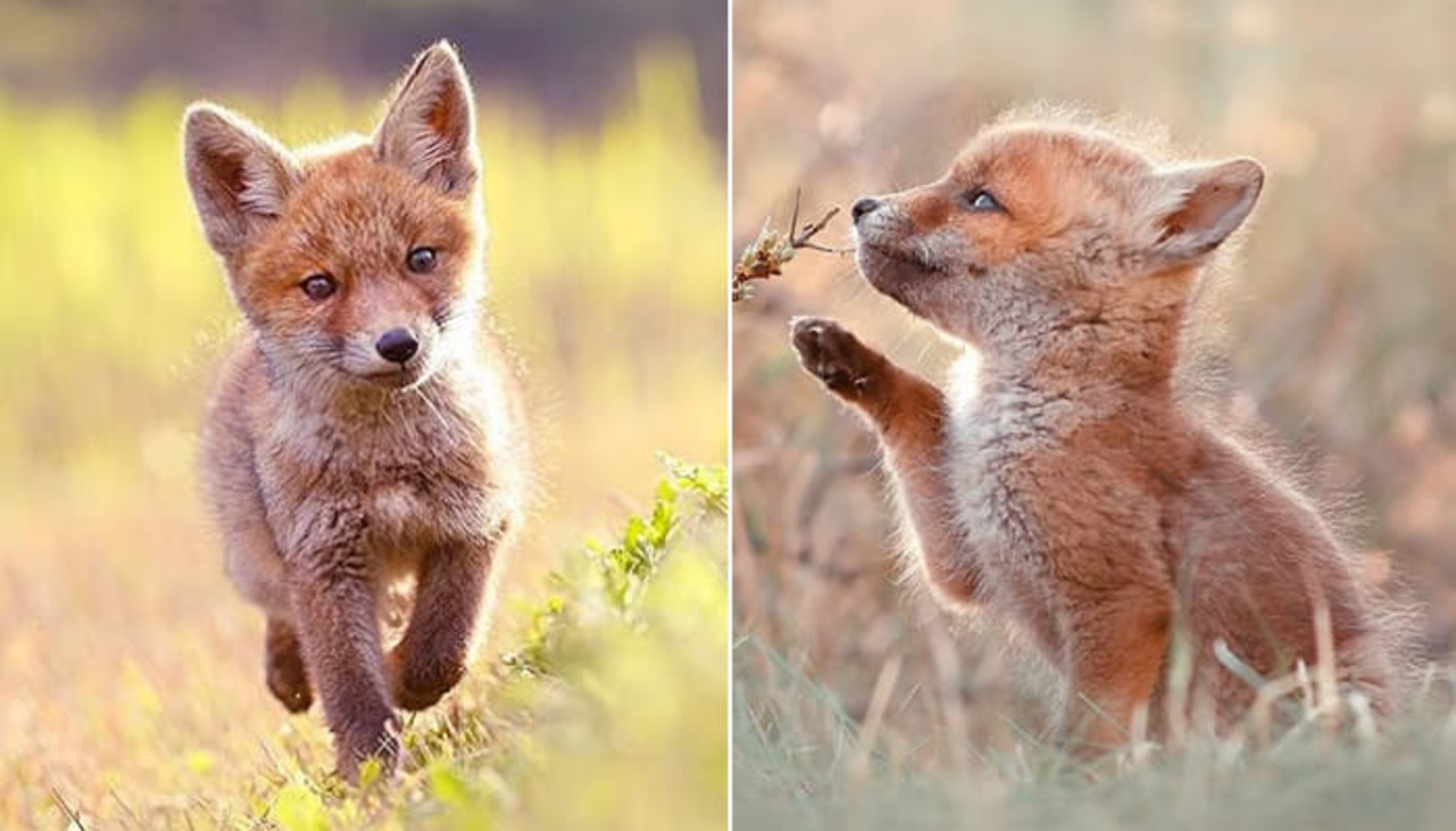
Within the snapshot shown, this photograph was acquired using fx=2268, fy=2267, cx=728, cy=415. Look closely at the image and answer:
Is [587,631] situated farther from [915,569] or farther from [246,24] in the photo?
[246,24]

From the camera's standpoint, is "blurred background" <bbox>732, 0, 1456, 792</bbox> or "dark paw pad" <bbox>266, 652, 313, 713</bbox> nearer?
"dark paw pad" <bbox>266, 652, 313, 713</bbox>

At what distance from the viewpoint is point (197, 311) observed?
10.4ft

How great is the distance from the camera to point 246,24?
Result: 10.7 ft

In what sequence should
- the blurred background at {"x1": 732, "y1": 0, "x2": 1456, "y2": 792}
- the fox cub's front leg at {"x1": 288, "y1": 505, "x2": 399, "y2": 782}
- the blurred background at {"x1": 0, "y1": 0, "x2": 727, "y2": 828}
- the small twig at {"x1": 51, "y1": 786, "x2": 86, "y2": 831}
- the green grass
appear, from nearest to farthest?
1. the green grass
2. the fox cub's front leg at {"x1": 288, "y1": 505, "x2": 399, "y2": 782}
3. the small twig at {"x1": 51, "y1": 786, "x2": 86, "y2": 831}
4. the blurred background at {"x1": 0, "y1": 0, "x2": 727, "y2": 828}
5. the blurred background at {"x1": 732, "y1": 0, "x2": 1456, "y2": 792}

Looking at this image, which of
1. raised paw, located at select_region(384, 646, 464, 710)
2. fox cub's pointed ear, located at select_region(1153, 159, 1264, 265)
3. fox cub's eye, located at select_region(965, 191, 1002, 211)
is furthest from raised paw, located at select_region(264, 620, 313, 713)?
fox cub's pointed ear, located at select_region(1153, 159, 1264, 265)

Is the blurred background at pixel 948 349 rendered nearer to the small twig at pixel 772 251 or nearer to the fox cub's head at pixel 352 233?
the small twig at pixel 772 251

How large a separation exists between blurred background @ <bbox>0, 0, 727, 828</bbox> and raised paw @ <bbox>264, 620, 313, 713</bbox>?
35mm

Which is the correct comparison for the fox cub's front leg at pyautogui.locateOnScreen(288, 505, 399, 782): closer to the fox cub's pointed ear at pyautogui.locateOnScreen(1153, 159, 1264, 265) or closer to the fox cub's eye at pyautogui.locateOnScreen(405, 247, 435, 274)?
the fox cub's eye at pyautogui.locateOnScreen(405, 247, 435, 274)

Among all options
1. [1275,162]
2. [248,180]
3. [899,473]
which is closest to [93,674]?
[248,180]

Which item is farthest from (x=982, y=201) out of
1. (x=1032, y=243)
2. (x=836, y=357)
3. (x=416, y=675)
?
(x=416, y=675)

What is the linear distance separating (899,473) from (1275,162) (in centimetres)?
352

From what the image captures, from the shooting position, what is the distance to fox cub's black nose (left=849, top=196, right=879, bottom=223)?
10.5 ft

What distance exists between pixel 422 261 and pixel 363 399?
0.66 feet

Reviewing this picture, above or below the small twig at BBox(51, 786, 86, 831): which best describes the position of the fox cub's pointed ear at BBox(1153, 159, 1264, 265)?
above
